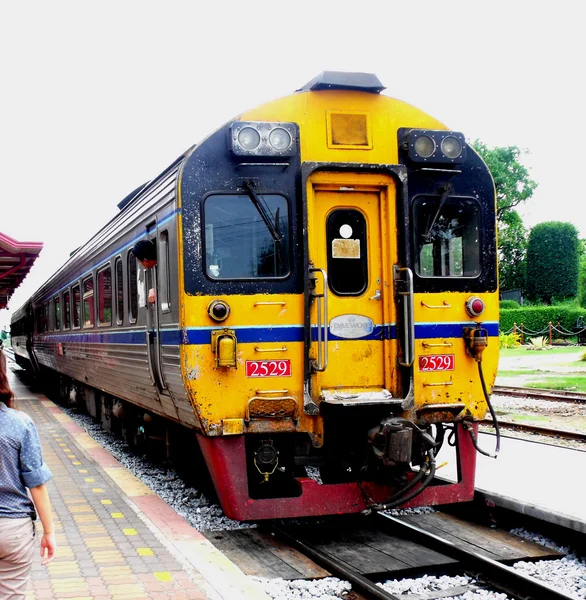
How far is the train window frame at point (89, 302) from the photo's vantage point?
11477 mm

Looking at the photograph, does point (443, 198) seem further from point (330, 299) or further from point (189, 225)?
point (189, 225)

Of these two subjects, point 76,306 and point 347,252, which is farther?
point 76,306

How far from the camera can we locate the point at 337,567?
5770 millimetres

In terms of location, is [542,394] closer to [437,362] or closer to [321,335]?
[437,362]

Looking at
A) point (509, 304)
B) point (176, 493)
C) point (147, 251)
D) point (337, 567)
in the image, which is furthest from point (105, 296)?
point (509, 304)

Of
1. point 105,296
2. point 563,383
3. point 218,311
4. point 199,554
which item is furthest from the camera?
point 563,383

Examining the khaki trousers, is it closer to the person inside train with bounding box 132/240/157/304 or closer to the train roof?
the person inside train with bounding box 132/240/157/304

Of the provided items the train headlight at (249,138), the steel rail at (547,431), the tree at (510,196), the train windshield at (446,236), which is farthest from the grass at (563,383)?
the tree at (510,196)

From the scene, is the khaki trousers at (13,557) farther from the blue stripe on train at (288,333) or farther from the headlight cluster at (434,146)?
the headlight cluster at (434,146)

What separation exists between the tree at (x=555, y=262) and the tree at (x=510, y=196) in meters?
9.02

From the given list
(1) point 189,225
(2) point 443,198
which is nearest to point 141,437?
(1) point 189,225

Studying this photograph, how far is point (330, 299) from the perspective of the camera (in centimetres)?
655

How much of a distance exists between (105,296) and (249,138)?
463cm

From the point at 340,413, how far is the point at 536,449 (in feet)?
14.2
